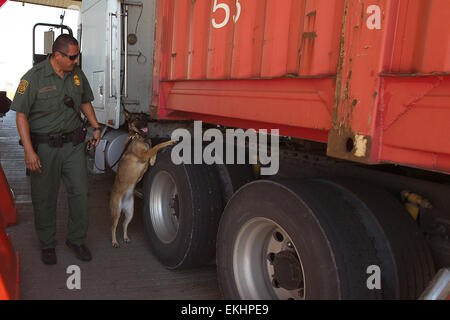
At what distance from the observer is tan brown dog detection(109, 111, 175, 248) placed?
4.32 metres

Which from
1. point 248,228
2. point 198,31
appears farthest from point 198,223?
point 198,31

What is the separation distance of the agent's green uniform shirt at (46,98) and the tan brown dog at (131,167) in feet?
2.36

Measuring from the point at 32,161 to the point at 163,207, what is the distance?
1255 mm

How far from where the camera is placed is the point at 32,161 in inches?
136

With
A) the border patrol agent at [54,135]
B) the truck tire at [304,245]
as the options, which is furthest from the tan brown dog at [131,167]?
the truck tire at [304,245]

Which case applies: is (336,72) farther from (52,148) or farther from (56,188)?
(56,188)

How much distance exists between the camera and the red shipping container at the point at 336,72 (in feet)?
5.07

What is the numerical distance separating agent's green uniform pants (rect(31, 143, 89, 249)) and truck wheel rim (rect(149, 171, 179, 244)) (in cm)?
63

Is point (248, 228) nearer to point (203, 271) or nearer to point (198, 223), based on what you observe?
point (198, 223)

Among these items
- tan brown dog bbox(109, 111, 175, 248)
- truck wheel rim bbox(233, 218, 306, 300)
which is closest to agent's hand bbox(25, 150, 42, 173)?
tan brown dog bbox(109, 111, 175, 248)

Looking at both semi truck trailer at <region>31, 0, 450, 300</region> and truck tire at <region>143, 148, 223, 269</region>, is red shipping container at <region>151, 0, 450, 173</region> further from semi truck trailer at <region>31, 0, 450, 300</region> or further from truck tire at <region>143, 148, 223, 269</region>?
truck tire at <region>143, 148, 223, 269</region>

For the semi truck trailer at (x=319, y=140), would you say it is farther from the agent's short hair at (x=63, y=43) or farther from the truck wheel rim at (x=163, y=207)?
the agent's short hair at (x=63, y=43)

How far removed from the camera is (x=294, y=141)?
295 centimetres
